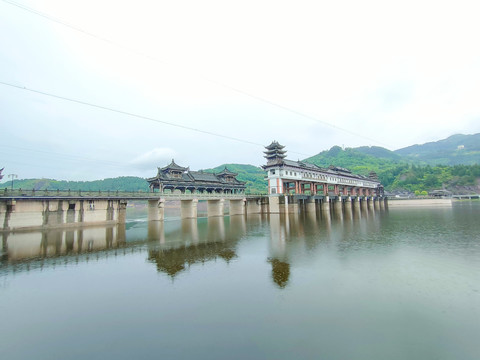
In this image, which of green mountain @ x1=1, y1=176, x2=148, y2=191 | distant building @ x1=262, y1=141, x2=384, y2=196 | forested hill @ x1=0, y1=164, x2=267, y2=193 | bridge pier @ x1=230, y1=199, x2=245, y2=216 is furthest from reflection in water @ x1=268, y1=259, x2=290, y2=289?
green mountain @ x1=1, y1=176, x2=148, y2=191

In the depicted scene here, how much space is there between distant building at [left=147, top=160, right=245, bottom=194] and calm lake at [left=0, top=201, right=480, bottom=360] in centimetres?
3332

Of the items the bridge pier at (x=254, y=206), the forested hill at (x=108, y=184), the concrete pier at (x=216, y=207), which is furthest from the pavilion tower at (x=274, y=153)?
the forested hill at (x=108, y=184)

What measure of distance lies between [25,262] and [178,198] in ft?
99.5

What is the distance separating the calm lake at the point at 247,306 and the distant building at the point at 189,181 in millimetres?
33323

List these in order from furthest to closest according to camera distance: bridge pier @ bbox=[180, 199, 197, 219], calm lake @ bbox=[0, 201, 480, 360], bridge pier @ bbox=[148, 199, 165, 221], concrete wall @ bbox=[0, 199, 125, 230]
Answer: bridge pier @ bbox=[180, 199, 197, 219] → bridge pier @ bbox=[148, 199, 165, 221] → concrete wall @ bbox=[0, 199, 125, 230] → calm lake @ bbox=[0, 201, 480, 360]

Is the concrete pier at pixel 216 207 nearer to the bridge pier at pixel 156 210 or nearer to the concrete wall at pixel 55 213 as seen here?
the bridge pier at pixel 156 210

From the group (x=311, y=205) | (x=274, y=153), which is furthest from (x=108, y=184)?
(x=311, y=205)

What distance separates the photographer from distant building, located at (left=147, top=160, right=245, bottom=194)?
49.0 meters

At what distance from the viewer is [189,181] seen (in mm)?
52375

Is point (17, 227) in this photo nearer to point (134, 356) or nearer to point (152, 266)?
point (152, 266)

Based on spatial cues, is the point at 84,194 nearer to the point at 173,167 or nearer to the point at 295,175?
the point at 173,167

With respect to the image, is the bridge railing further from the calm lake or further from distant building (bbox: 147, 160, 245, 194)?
the calm lake

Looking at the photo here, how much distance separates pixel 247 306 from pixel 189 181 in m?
45.7

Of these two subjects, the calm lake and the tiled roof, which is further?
the tiled roof
